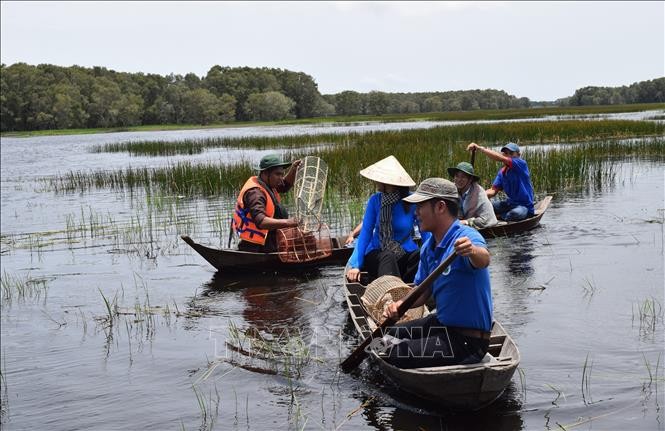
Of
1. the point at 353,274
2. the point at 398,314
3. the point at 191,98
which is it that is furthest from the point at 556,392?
the point at 191,98

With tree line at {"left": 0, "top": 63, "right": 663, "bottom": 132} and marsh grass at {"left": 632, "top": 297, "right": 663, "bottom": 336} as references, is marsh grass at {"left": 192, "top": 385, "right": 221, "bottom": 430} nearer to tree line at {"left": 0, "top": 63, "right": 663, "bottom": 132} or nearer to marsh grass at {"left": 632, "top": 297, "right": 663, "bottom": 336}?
marsh grass at {"left": 632, "top": 297, "right": 663, "bottom": 336}

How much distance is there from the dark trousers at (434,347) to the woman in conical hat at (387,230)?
218 cm

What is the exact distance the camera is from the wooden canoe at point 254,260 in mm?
11125

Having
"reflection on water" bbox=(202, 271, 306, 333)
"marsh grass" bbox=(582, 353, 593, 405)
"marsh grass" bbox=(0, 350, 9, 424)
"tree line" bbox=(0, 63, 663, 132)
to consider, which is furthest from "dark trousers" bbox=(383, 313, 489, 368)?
"tree line" bbox=(0, 63, 663, 132)

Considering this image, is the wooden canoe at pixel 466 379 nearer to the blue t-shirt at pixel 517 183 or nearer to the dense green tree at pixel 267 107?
the blue t-shirt at pixel 517 183

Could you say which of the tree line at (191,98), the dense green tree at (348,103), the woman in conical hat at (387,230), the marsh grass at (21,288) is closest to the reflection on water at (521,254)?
the woman in conical hat at (387,230)

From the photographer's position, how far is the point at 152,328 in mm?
9195

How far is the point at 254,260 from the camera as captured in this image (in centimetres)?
1119

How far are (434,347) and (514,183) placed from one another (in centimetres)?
846

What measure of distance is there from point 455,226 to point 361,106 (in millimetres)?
149639

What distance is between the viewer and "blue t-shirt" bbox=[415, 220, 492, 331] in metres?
5.38

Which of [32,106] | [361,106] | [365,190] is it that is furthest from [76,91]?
[365,190]

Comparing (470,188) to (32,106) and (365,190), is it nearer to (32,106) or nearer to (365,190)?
(365,190)

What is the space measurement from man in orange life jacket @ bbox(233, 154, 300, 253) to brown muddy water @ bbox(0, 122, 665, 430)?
1.95ft
